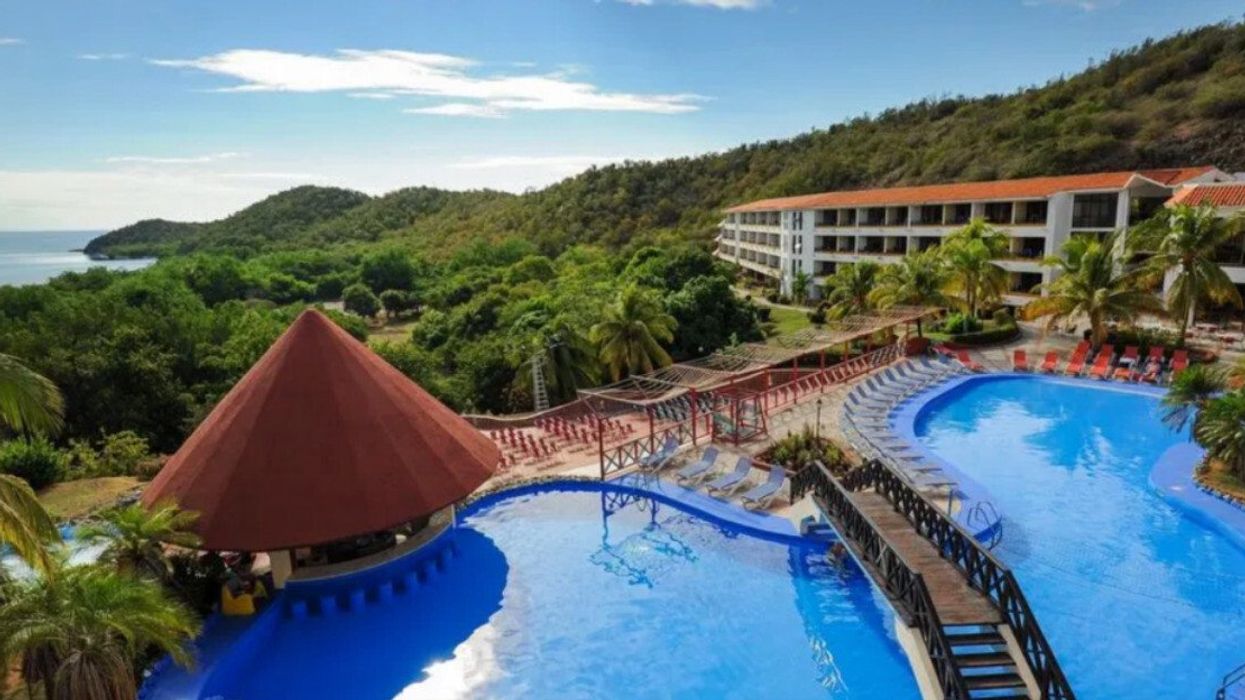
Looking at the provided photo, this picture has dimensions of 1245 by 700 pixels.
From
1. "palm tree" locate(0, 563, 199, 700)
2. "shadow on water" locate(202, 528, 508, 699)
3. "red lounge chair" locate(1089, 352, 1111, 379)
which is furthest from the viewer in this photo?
"red lounge chair" locate(1089, 352, 1111, 379)

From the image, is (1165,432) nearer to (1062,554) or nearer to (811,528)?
(1062,554)

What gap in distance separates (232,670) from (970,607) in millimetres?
12719

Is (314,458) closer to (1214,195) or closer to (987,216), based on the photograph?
(1214,195)

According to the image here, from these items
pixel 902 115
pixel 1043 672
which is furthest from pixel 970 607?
pixel 902 115

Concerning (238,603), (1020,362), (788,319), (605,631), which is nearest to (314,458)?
(238,603)

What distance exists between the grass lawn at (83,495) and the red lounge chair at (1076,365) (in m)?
34.9

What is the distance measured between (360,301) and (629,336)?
205 feet

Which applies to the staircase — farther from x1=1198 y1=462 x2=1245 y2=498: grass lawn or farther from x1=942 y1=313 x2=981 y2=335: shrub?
x1=942 y1=313 x2=981 y2=335: shrub

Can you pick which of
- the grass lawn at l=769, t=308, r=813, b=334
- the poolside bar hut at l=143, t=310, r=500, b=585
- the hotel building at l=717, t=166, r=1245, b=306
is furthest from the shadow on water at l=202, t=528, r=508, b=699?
the hotel building at l=717, t=166, r=1245, b=306

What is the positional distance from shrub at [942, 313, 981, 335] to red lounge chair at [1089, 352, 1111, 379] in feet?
19.9

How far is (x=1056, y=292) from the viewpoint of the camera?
32562 mm

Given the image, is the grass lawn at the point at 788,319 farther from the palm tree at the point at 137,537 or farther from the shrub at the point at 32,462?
the palm tree at the point at 137,537

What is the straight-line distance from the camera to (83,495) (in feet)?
64.8

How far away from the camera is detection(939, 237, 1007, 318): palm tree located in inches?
1415
